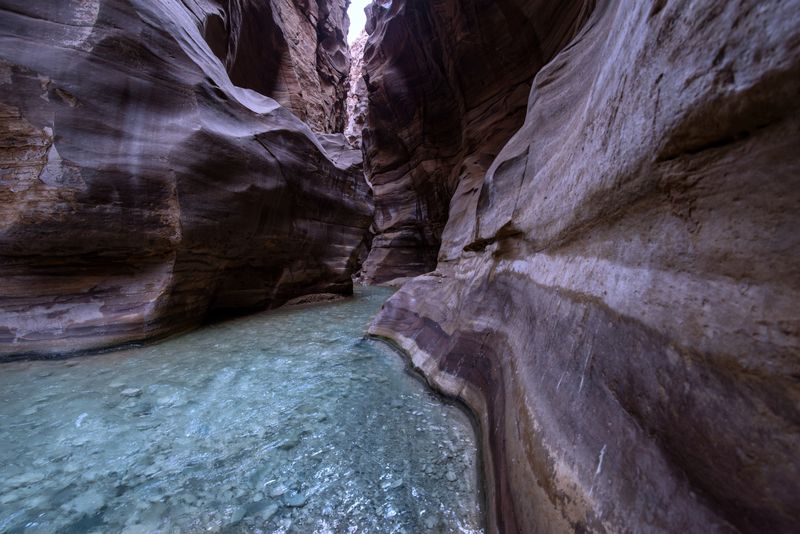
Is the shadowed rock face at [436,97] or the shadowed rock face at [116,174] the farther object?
the shadowed rock face at [436,97]

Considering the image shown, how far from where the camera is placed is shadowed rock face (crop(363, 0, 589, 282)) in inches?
274

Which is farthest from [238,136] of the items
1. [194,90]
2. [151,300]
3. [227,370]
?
[227,370]

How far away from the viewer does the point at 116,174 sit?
3828mm

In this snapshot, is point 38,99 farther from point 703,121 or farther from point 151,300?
point 703,121

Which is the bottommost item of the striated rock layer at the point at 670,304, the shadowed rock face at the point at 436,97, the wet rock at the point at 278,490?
the wet rock at the point at 278,490

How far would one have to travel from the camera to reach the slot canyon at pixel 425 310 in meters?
0.74

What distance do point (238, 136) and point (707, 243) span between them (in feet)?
20.0

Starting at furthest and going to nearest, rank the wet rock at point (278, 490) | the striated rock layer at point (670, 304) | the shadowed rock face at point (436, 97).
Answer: the shadowed rock face at point (436, 97)
the wet rock at point (278, 490)
the striated rock layer at point (670, 304)

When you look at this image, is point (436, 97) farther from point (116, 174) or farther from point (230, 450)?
point (230, 450)

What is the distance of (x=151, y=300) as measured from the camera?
4.16 m

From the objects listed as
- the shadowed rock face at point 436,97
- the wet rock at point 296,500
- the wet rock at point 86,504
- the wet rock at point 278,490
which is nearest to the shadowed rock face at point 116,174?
the wet rock at point 86,504

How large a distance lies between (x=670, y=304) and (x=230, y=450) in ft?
7.58

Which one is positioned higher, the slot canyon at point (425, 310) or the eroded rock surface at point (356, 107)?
the eroded rock surface at point (356, 107)

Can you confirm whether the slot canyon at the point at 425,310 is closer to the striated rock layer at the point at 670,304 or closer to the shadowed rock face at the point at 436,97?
the striated rock layer at the point at 670,304
